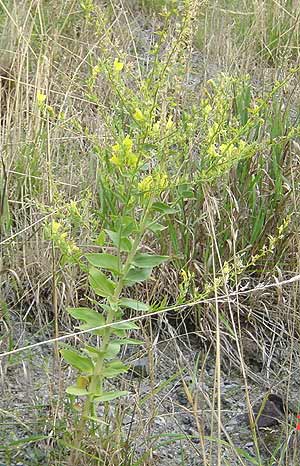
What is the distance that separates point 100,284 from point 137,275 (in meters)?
0.06

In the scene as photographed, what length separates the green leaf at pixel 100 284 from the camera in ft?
3.96

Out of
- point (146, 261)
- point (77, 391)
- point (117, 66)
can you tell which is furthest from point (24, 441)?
point (117, 66)

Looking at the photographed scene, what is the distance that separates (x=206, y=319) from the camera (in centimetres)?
179

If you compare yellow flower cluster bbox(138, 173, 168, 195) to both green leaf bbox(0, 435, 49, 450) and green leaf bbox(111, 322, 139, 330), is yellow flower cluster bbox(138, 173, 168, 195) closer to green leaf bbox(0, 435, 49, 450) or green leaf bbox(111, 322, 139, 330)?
green leaf bbox(111, 322, 139, 330)

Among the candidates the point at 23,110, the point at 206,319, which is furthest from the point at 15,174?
the point at 206,319

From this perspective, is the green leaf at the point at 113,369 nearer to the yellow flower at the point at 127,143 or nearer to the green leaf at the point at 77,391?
the green leaf at the point at 77,391

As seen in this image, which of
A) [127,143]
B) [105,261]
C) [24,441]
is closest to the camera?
[127,143]

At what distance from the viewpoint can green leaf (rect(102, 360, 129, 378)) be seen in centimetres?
121

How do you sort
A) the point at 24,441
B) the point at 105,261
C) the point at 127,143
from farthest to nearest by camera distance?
the point at 24,441
the point at 105,261
the point at 127,143

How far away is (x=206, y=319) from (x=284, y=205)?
1.26ft

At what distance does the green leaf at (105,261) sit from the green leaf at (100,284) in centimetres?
2

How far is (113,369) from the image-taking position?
1229mm

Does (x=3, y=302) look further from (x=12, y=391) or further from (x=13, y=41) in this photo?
(x=13, y=41)

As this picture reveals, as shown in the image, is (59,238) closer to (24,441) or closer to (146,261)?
(146,261)
